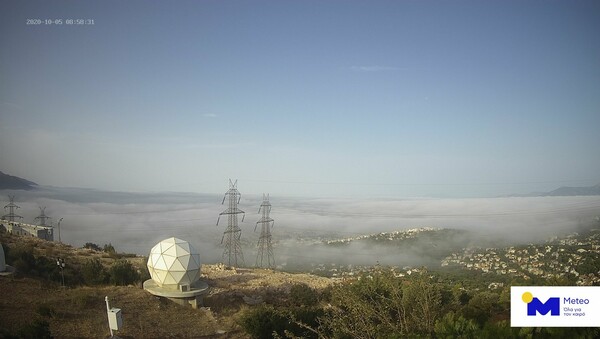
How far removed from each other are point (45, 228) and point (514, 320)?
Result: 35.9m

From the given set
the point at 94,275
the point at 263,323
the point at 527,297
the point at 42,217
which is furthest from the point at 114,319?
the point at 42,217

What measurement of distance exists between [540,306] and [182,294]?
11.3 meters

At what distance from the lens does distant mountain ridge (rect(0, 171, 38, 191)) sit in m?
19.8

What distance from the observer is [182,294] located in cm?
1286

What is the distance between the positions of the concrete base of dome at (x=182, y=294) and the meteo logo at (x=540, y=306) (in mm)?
10844

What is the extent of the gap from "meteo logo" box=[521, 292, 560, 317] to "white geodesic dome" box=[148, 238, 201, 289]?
37.8 ft

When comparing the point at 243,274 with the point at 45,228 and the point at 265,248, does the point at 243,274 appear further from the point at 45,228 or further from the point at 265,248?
the point at 45,228

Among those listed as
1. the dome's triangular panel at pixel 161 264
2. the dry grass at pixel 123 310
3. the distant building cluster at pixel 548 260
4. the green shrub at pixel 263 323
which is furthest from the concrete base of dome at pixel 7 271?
the distant building cluster at pixel 548 260

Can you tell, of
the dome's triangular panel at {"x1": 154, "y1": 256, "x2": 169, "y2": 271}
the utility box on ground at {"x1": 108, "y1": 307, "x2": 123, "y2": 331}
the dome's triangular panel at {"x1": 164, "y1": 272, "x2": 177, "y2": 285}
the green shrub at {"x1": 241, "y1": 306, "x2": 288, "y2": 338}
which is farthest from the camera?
the dome's triangular panel at {"x1": 154, "y1": 256, "x2": 169, "y2": 271}

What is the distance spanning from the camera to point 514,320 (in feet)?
21.5

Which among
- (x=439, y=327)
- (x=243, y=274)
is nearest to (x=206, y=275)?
(x=243, y=274)

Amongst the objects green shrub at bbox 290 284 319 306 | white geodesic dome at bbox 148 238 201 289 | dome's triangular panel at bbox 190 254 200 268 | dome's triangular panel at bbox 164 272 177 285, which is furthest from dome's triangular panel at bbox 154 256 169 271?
green shrub at bbox 290 284 319 306

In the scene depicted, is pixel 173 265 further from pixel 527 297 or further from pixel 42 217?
pixel 42 217

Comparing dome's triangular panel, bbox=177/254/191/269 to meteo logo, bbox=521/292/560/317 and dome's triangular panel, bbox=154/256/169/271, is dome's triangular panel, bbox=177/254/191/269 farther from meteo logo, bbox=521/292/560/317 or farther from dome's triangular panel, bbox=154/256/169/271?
meteo logo, bbox=521/292/560/317
